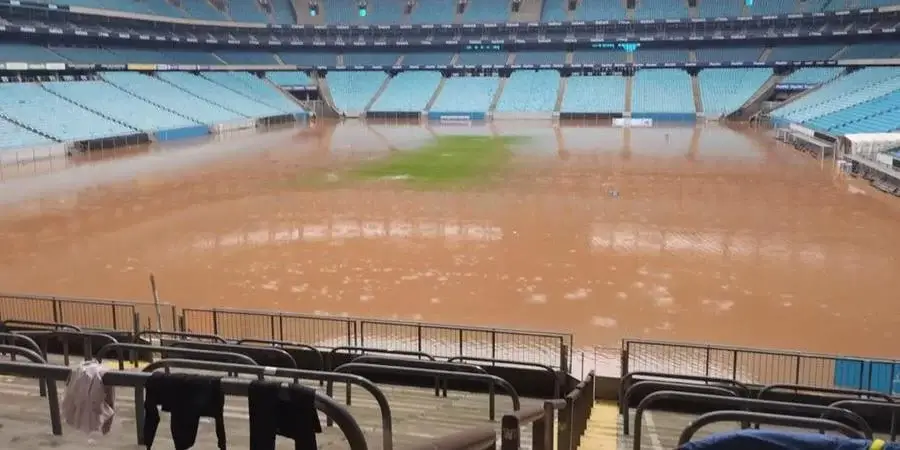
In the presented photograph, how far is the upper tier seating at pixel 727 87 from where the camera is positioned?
62719 millimetres

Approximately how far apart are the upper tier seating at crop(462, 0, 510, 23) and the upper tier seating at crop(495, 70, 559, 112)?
20.0ft

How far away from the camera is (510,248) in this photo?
1894cm

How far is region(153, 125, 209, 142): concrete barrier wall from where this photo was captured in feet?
154

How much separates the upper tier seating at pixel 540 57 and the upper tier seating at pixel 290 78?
21137 millimetres

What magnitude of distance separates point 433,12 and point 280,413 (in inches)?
3027

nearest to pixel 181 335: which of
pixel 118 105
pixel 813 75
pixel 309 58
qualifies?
pixel 118 105

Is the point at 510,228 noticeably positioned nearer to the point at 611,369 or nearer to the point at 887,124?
the point at 611,369

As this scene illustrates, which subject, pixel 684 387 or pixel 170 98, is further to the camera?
pixel 170 98

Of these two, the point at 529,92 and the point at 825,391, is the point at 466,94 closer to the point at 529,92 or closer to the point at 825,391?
the point at 529,92

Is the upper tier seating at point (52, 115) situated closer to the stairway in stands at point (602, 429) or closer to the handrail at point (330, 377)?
the stairway in stands at point (602, 429)

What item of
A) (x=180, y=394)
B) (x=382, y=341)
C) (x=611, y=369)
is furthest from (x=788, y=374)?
(x=180, y=394)

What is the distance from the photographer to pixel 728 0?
6900cm

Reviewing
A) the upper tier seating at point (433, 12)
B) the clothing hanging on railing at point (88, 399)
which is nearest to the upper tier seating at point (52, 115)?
the upper tier seating at point (433, 12)

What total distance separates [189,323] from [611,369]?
7.58m
